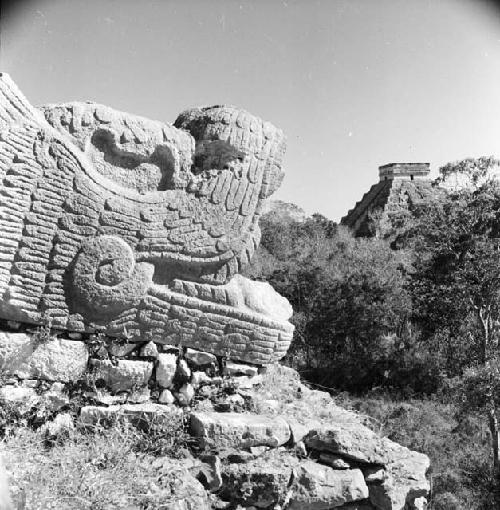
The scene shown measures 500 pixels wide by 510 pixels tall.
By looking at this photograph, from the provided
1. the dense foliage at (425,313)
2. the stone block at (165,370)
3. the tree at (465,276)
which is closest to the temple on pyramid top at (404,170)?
the dense foliage at (425,313)

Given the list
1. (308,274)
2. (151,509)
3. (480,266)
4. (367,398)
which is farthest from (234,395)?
(308,274)

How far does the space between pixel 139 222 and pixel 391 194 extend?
19.1 m

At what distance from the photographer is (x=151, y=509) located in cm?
301

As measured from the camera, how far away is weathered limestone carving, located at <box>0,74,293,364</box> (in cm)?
398

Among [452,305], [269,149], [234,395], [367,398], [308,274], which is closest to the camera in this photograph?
[234,395]

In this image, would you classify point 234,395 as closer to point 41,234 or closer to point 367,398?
point 41,234

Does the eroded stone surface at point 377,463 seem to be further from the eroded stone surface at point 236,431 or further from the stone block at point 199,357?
the stone block at point 199,357

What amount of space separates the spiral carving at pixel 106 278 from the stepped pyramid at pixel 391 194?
56.6 ft

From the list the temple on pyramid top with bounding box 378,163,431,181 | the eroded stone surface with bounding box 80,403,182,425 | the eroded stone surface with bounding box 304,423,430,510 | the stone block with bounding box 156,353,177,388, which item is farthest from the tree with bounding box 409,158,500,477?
the temple on pyramid top with bounding box 378,163,431,181

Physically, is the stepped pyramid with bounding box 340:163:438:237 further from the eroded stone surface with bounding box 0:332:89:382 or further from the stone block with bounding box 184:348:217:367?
the eroded stone surface with bounding box 0:332:89:382

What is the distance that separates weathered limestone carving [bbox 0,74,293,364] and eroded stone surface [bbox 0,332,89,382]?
140 millimetres

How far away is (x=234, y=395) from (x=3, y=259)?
6.66 feet

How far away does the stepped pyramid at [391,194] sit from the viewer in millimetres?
21219

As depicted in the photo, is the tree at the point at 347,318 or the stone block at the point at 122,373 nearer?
the stone block at the point at 122,373
